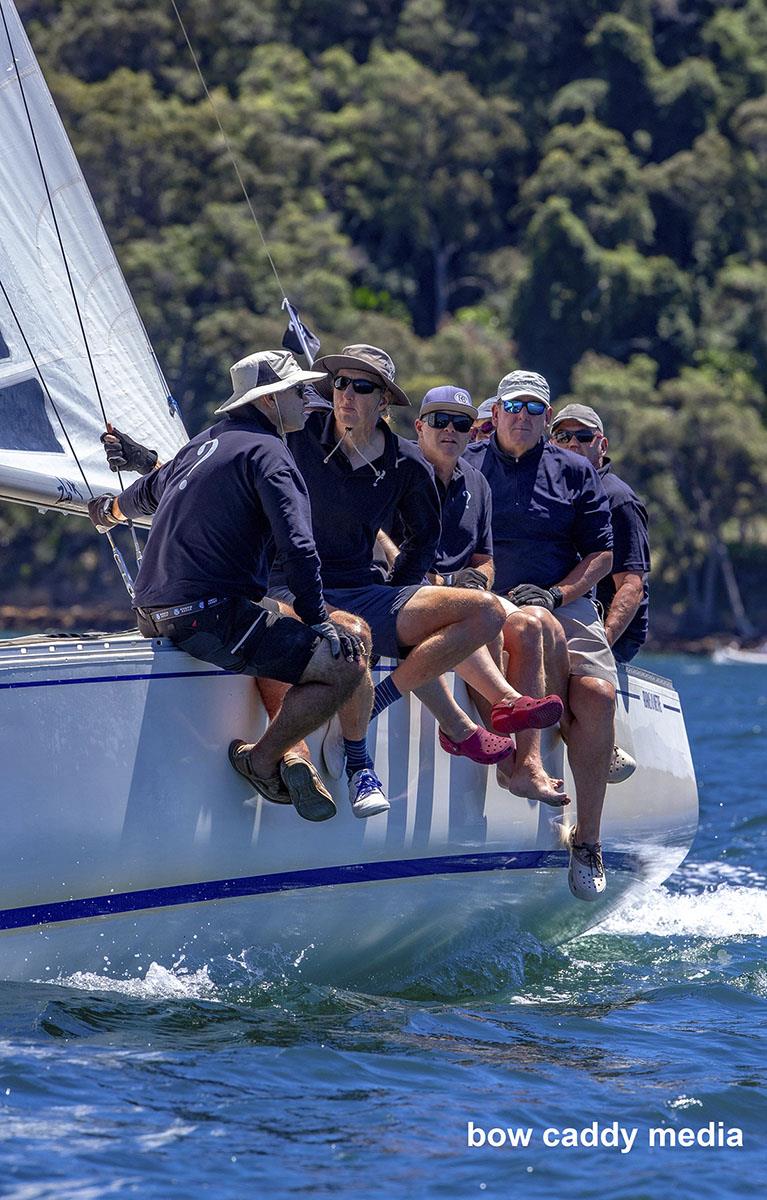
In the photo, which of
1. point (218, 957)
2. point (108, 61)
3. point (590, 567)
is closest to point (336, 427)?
point (590, 567)

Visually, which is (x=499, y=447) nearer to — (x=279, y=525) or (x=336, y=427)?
(x=336, y=427)

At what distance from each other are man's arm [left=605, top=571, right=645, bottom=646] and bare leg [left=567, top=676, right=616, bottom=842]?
750mm

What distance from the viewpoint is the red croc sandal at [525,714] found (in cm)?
609

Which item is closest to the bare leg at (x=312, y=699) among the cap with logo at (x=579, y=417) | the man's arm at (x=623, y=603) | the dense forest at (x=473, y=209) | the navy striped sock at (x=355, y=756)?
the navy striped sock at (x=355, y=756)

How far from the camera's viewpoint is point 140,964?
5961 mm

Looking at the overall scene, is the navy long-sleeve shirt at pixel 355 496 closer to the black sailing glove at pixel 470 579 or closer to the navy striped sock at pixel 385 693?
the black sailing glove at pixel 470 579

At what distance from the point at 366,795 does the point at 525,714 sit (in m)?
0.63

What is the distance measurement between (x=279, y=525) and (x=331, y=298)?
167ft

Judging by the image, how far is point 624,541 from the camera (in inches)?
314

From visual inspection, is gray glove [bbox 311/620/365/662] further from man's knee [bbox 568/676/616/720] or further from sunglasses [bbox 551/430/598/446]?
sunglasses [bbox 551/430/598/446]

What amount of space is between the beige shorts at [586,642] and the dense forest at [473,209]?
142ft

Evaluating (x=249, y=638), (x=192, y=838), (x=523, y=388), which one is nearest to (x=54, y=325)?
(x=523, y=388)

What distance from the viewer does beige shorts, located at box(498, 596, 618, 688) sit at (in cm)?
721

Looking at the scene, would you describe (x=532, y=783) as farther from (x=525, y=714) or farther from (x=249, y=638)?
(x=249, y=638)
